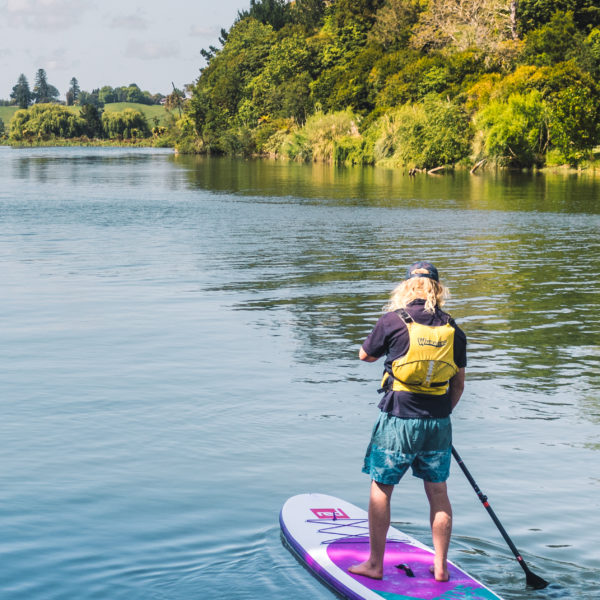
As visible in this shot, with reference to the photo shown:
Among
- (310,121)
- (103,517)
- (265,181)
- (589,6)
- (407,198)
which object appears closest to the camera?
(103,517)

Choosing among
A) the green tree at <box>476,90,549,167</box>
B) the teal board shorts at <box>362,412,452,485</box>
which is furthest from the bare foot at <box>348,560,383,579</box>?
the green tree at <box>476,90,549,167</box>

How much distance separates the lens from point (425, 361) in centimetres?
551

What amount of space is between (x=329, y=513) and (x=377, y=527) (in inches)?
42.5

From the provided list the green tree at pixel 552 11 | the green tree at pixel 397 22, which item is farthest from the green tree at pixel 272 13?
the green tree at pixel 552 11

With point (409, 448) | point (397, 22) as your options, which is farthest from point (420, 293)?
point (397, 22)

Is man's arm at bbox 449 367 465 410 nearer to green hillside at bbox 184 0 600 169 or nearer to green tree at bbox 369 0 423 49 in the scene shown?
green hillside at bbox 184 0 600 169

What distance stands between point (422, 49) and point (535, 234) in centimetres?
7175

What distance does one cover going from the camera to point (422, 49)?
95.9 metres

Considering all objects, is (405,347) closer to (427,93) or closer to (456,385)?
(456,385)

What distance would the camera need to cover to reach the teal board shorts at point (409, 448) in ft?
18.3

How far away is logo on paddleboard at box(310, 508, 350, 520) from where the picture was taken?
6673mm

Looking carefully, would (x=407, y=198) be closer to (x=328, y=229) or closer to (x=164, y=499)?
(x=328, y=229)

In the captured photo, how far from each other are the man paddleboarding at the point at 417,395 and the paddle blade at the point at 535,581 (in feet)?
1.91

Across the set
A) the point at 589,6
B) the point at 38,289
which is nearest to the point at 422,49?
the point at 589,6
